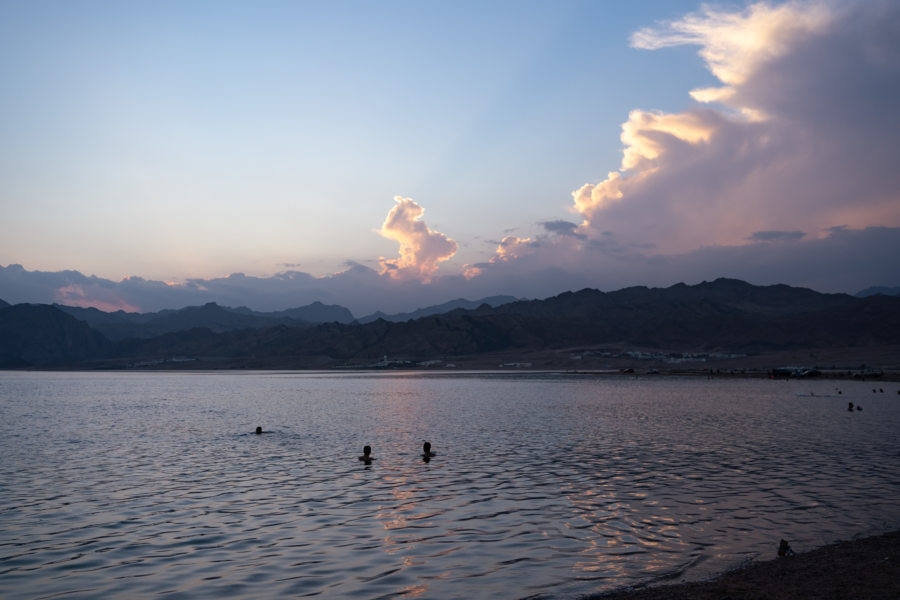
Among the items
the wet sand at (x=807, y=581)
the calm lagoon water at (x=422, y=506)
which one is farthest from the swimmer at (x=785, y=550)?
the calm lagoon water at (x=422, y=506)

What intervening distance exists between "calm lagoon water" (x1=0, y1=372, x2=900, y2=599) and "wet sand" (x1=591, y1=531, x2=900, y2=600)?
1226 mm

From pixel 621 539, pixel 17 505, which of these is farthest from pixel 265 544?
pixel 17 505

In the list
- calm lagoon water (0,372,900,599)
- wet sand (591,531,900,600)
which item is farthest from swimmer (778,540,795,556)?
calm lagoon water (0,372,900,599)

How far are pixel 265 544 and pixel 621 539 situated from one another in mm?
10594

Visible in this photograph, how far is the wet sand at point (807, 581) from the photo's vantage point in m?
13.6

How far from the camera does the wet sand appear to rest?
44.6ft

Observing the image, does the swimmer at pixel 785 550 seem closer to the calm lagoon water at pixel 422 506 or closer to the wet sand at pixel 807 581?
the wet sand at pixel 807 581

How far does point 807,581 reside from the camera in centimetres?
1464

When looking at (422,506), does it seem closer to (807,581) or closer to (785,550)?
(785,550)

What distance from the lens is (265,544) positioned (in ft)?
63.9

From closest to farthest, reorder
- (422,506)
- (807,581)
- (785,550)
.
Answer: (807,581) < (785,550) < (422,506)

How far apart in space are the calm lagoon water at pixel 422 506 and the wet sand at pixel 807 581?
1226 millimetres

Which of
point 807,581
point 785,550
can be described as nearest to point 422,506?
point 785,550

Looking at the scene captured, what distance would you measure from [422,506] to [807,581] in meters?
13.5
